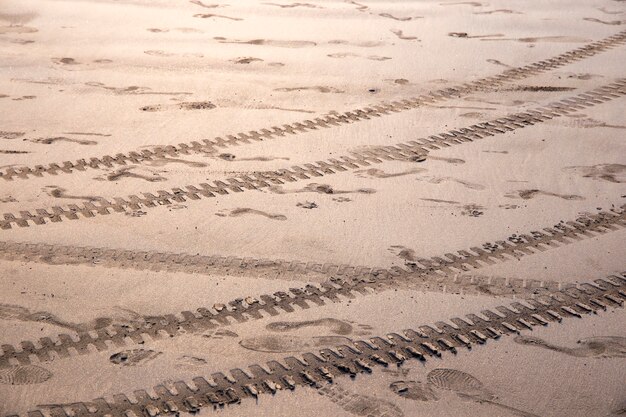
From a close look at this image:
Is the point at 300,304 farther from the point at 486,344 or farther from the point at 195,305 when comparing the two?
the point at 486,344

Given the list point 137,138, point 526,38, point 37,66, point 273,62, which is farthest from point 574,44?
point 37,66

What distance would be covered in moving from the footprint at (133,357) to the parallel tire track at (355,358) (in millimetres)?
223

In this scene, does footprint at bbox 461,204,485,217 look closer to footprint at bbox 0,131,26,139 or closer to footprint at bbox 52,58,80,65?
footprint at bbox 0,131,26,139

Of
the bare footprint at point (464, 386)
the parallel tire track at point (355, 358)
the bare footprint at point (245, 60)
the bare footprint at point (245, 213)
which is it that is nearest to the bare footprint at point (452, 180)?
the bare footprint at point (245, 213)

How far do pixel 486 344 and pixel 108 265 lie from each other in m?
2.10

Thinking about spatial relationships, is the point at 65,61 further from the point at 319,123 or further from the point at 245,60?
the point at 319,123

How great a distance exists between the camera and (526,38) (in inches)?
346

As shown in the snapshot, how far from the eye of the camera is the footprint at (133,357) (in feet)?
14.2

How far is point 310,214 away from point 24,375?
2.10m

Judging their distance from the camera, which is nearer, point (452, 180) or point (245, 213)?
point (245, 213)

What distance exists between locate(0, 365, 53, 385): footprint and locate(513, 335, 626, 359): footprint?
226 centimetres

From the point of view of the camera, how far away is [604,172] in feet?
20.7

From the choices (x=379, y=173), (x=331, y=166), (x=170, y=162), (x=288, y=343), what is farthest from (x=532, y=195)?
(x=170, y=162)

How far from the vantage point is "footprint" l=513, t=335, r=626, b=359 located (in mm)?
4434
